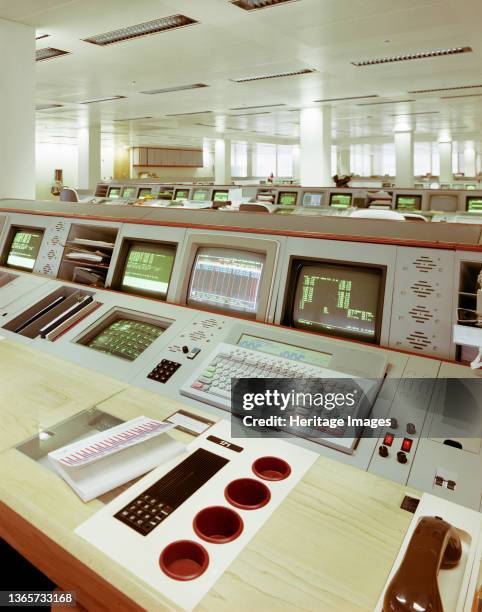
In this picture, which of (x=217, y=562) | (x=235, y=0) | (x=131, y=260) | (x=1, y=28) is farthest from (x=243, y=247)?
(x=1, y=28)

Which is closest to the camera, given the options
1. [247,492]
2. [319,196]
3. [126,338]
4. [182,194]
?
[247,492]

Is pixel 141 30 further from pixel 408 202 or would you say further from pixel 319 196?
pixel 408 202

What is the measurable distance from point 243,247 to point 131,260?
2.13 ft

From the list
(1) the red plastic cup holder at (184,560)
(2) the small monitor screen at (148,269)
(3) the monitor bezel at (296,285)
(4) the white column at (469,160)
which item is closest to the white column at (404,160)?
(4) the white column at (469,160)

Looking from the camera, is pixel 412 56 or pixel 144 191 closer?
pixel 412 56

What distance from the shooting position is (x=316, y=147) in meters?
9.77

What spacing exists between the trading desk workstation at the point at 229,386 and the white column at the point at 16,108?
270 cm

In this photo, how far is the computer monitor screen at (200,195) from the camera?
8.41m

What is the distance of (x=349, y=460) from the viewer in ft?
3.69

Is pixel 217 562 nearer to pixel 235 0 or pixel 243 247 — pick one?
pixel 243 247

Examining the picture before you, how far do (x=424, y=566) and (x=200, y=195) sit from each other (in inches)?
322

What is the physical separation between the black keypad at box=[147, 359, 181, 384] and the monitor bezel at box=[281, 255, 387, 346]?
40cm

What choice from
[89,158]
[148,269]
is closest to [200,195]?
[89,158]

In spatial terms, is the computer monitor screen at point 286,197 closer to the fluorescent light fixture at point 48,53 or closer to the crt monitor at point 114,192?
the crt monitor at point 114,192
